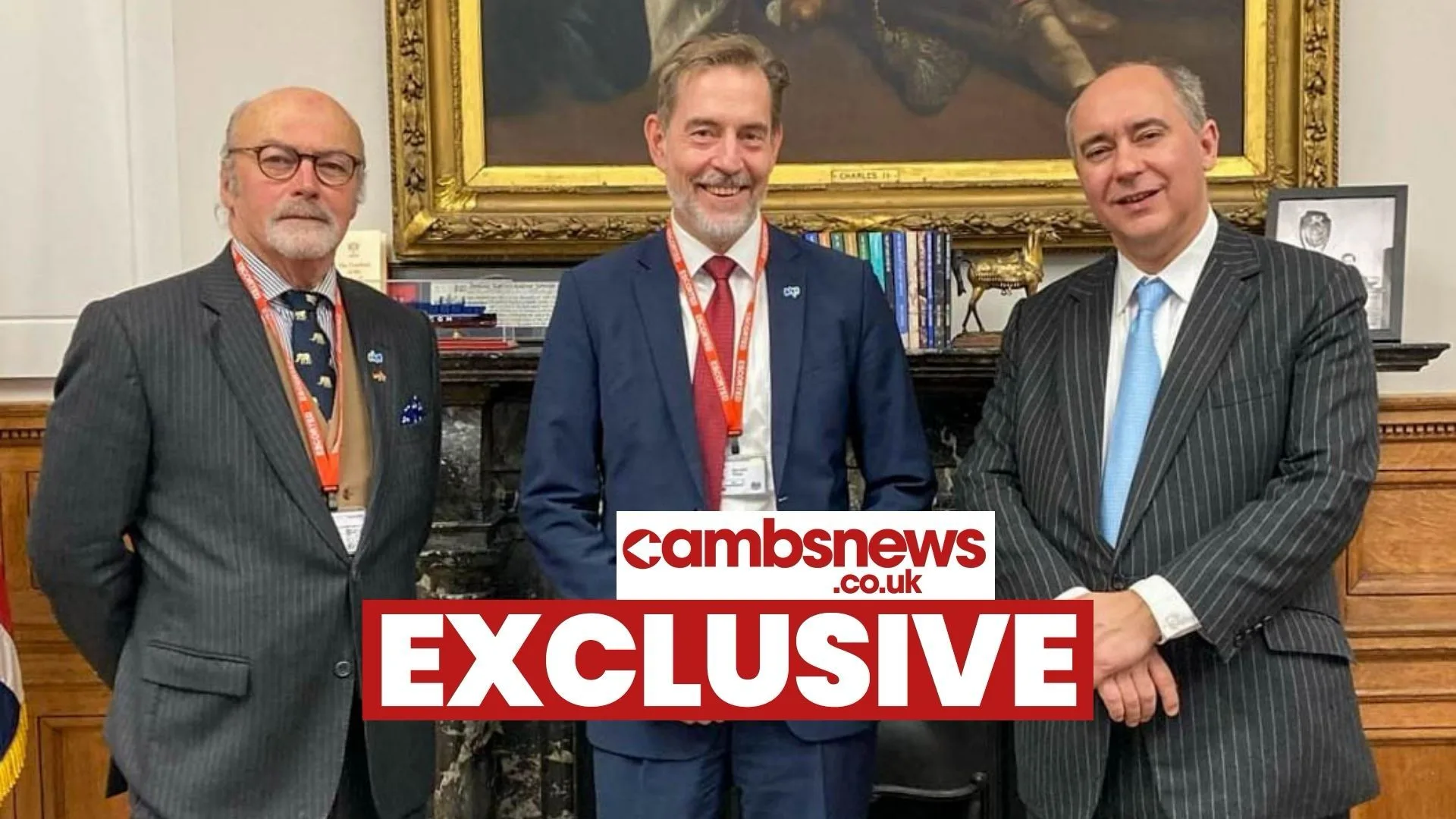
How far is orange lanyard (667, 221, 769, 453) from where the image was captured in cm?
161

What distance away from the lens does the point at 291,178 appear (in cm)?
164

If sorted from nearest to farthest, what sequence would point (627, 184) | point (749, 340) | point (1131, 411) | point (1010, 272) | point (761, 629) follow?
point (761, 629), point (1131, 411), point (749, 340), point (1010, 272), point (627, 184)

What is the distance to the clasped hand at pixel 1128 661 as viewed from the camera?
1424 millimetres

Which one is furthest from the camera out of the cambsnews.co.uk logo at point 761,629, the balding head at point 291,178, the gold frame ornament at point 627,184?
the gold frame ornament at point 627,184

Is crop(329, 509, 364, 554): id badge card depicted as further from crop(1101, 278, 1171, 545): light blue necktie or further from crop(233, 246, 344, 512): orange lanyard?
crop(1101, 278, 1171, 545): light blue necktie

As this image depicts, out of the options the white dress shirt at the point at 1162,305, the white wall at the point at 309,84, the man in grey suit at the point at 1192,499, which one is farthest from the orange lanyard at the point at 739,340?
the white wall at the point at 309,84

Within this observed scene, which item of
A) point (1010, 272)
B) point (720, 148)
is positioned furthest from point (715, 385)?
point (1010, 272)

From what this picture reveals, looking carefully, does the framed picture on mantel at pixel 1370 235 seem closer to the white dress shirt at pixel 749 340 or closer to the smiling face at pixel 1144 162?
the smiling face at pixel 1144 162

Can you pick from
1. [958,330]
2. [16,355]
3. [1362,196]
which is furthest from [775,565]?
[16,355]

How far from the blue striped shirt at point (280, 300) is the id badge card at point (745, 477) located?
1.89 ft

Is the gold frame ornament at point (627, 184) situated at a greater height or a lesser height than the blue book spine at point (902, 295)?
greater

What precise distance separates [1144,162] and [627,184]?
125 centimetres

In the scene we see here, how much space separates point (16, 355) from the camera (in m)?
2.60

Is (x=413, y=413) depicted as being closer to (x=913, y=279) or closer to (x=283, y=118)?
(x=283, y=118)
